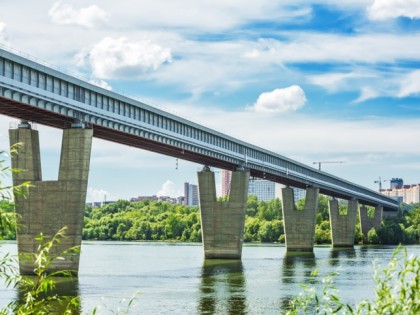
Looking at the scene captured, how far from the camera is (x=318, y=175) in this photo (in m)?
145

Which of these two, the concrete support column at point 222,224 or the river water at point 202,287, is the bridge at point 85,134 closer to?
the concrete support column at point 222,224

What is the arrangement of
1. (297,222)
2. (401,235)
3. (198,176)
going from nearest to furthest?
(198,176) < (297,222) < (401,235)

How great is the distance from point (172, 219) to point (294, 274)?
129 m

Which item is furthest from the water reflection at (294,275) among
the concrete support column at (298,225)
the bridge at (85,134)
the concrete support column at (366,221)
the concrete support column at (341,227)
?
the concrete support column at (366,221)

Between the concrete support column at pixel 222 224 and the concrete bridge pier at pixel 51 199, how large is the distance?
40.0 metres

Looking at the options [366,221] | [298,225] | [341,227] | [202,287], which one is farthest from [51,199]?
[366,221]

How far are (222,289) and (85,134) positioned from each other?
15984 millimetres

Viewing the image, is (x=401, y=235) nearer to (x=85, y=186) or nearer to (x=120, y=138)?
(x=120, y=138)

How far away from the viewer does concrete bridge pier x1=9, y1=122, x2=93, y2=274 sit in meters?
56.9

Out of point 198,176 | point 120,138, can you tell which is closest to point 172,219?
point 198,176

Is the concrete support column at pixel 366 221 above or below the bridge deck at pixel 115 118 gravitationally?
below

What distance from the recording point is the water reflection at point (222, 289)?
4418 cm

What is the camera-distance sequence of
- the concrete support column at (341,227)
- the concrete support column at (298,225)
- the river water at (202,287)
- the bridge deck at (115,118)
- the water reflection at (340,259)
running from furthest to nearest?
the concrete support column at (341,227) < the concrete support column at (298,225) < the water reflection at (340,259) < the bridge deck at (115,118) < the river water at (202,287)

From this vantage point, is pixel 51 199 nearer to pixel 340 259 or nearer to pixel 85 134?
pixel 85 134
